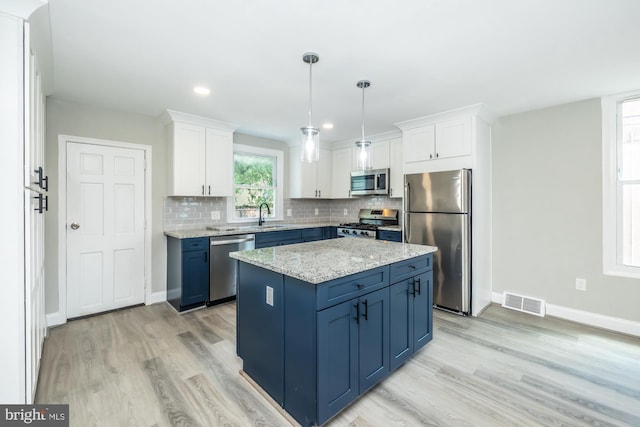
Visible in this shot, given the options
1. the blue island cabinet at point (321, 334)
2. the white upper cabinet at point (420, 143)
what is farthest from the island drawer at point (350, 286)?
the white upper cabinet at point (420, 143)

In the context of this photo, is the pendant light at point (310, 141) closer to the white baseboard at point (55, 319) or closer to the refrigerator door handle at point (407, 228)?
the refrigerator door handle at point (407, 228)

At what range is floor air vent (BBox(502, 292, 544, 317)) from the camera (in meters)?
3.41

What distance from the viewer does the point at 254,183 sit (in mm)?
4715

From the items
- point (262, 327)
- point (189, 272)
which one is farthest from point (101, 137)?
point (262, 327)

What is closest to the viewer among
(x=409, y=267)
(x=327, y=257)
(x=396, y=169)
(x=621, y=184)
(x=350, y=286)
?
(x=350, y=286)

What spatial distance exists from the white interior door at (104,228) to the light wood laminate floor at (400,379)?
1.33 feet

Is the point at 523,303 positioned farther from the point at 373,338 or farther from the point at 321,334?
the point at 321,334

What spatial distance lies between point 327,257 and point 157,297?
9.36ft

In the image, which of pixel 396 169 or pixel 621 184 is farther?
pixel 396 169

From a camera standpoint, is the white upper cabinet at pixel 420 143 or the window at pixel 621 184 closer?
the window at pixel 621 184

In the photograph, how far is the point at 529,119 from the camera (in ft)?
11.4

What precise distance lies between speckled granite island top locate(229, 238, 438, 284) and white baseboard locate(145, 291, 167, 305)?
7.62 feet

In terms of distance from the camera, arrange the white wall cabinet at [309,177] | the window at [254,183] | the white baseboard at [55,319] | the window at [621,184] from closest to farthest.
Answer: the window at [621,184]
the white baseboard at [55,319]
the window at [254,183]
the white wall cabinet at [309,177]

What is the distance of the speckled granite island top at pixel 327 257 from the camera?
165cm
